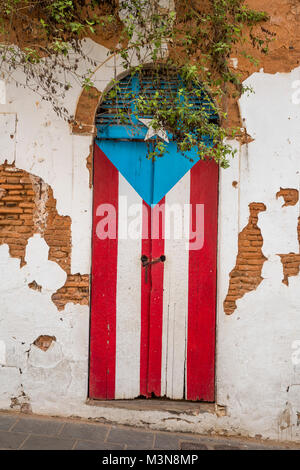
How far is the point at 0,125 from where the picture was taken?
3918mm

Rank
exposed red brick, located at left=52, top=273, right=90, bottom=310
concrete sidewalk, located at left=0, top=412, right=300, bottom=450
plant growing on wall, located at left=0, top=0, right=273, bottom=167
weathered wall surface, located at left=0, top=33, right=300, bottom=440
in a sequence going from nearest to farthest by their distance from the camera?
concrete sidewalk, located at left=0, top=412, right=300, bottom=450 → plant growing on wall, located at left=0, top=0, right=273, bottom=167 → weathered wall surface, located at left=0, top=33, right=300, bottom=440 → exposed red brick, located at left=52, top=273, right=90, bottom=310

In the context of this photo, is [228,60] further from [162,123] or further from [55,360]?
[55,360]

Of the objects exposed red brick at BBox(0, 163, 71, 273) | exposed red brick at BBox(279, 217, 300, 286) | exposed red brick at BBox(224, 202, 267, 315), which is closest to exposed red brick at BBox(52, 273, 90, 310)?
exposed red brick at BBox(0, 163, 71, 273)

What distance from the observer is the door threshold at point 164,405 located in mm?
3783

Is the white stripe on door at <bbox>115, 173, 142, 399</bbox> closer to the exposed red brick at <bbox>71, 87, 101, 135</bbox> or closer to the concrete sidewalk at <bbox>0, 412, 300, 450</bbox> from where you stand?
the concrete sidewalk at <bbox>0, 412, 300, 450</bbox>

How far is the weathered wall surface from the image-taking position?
12.4 feet

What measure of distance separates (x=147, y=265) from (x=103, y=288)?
1.60ft

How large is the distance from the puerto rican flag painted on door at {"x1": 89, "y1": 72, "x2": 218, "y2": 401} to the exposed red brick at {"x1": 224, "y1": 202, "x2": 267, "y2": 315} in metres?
0.22

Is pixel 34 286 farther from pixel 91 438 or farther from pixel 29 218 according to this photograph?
pixel 91 438

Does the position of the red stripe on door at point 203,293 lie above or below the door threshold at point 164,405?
above

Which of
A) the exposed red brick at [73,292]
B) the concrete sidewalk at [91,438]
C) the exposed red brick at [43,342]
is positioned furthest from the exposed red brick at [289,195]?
the exposed red brick at [43,342]

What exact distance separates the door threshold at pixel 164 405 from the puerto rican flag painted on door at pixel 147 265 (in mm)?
57

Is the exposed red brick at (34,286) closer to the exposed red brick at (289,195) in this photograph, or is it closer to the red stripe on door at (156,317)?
the red stripe on door at (156,317)
